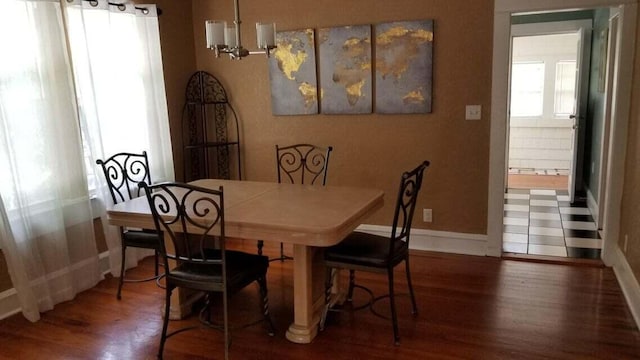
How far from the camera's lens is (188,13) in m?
4.59

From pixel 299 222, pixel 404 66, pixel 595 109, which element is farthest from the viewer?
pixel 595 109

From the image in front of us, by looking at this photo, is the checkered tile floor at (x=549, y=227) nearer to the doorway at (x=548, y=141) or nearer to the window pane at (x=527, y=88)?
the doorway at (x=548, y=141)

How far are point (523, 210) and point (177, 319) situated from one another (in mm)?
4088

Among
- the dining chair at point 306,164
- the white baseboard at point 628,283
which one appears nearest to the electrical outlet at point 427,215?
the dining chair at point 306,164

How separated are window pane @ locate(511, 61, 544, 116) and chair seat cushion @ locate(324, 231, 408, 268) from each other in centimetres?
612

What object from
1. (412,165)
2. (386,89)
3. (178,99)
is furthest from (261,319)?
(178,99)

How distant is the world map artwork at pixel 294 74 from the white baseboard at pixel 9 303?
2.50 m

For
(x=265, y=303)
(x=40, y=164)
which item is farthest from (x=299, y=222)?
(x=40, y=164)

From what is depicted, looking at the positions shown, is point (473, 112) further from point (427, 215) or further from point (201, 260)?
point (201, 260)

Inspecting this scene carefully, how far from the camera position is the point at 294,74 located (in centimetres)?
433

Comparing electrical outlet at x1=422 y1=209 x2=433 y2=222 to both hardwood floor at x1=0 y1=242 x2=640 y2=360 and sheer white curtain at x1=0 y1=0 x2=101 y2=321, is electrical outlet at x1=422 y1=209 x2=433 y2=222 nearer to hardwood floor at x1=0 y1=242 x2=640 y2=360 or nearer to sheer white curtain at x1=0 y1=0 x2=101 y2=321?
hardwood floor at x1=0 y1=242 x2=640 y2=360

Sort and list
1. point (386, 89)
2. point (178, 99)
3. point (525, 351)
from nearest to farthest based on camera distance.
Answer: point (525, 351), point (386, 89), point (178, 99)

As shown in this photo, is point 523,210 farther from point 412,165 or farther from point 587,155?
point 412,165

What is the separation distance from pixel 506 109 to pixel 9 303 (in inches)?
146
